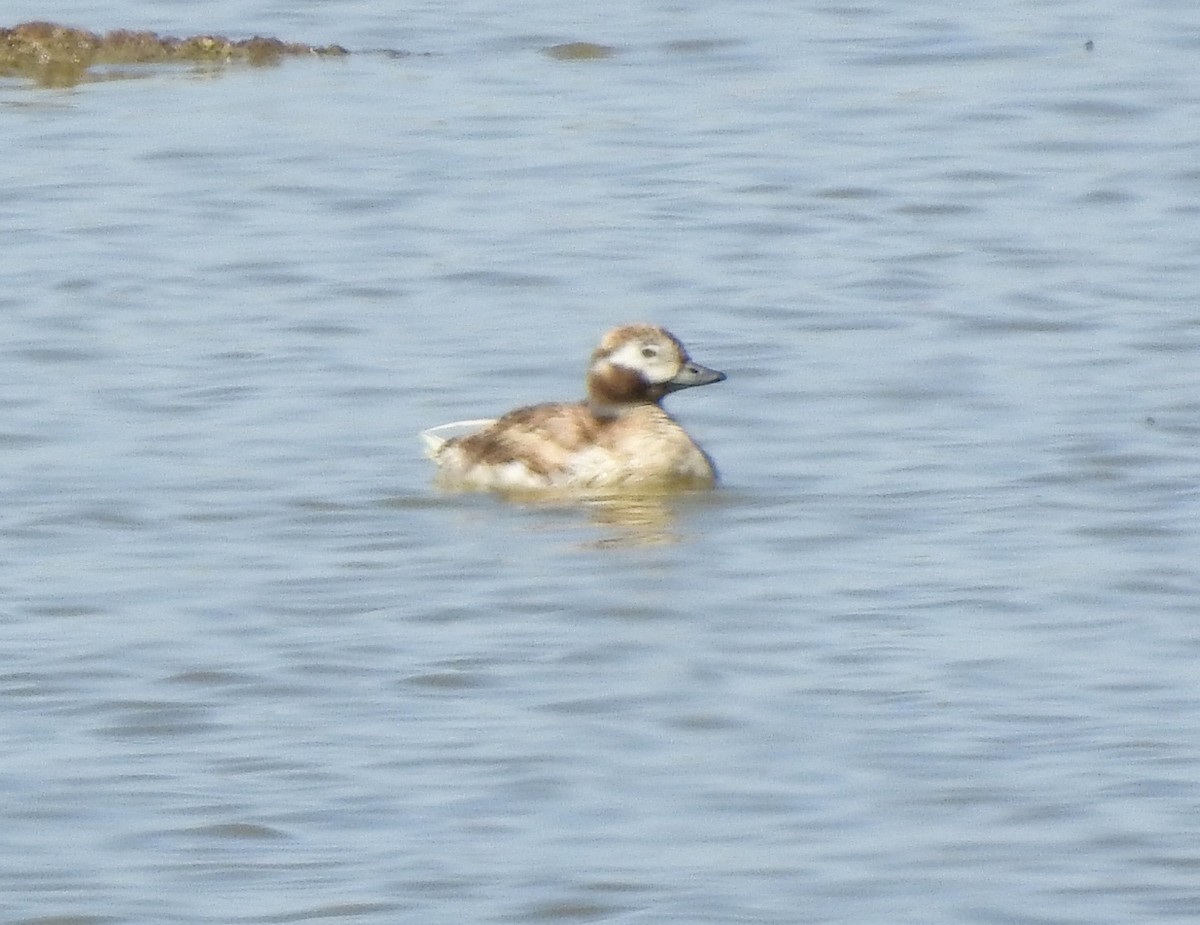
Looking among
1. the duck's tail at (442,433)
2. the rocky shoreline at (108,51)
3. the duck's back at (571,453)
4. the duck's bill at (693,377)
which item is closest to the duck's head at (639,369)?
the duck's bill at (693,377)

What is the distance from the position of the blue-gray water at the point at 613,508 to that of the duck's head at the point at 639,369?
1.17 ft

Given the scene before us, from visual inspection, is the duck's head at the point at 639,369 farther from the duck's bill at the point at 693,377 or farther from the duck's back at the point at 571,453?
the duck's back at the point at 571,453

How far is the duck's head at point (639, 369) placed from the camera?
13.4 meters

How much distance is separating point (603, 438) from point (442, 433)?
645mm

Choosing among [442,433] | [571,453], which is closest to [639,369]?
[571,453]

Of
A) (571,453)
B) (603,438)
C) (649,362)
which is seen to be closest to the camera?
(571,453)

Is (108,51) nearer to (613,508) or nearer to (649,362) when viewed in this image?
(649,362)

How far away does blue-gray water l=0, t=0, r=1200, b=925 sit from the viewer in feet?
27.0

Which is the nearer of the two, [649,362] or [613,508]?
[613,508]

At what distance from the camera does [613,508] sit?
12.9 meters

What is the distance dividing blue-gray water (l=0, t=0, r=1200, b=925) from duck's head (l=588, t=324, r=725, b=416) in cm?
36

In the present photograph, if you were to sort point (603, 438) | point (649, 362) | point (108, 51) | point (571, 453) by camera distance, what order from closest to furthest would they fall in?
point (571, 453) → point (603, 438) → point (649, 362) → point (108, 51)

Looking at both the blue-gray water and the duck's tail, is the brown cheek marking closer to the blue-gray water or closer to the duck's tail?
the blue-gray water

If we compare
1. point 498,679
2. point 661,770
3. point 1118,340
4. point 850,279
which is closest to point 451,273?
point 850,279
